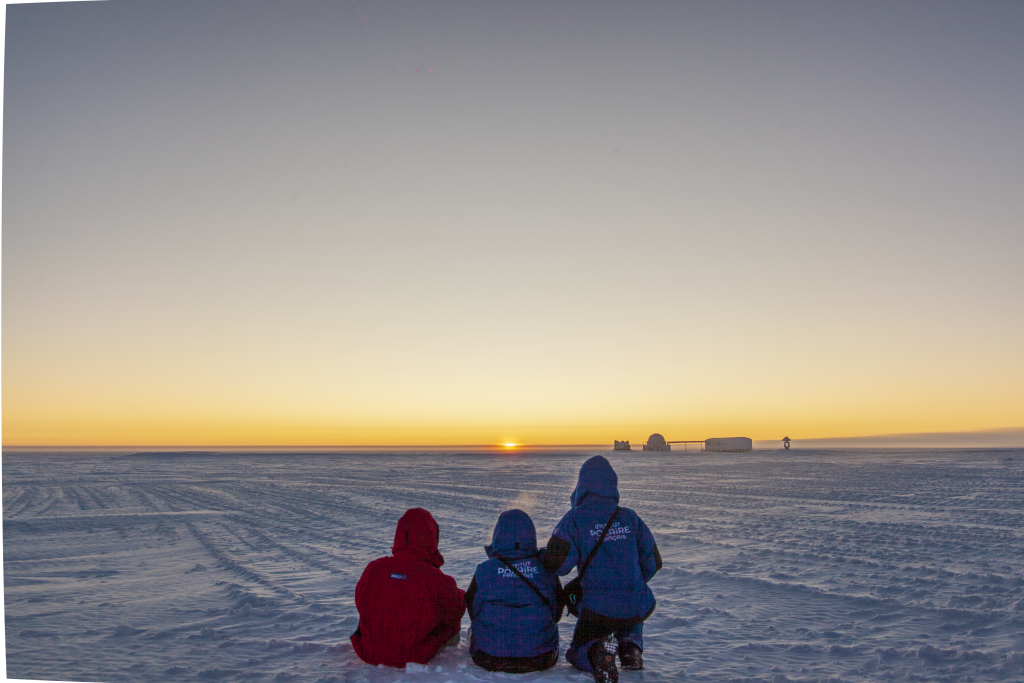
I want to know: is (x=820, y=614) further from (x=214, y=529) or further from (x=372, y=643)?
(x=214, y=529)

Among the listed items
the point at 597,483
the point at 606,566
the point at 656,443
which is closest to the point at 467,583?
the point at 606,566

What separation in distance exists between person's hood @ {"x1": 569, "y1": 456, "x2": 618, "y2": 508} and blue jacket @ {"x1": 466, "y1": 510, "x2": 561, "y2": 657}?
0.45 m

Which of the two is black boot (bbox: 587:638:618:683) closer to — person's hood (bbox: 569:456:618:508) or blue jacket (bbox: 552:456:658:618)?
blue jacket (bbox: 552:456:658:618)

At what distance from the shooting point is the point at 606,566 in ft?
14.1

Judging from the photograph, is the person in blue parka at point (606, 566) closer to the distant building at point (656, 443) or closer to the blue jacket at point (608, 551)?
the blue jacket at point (608, 551)

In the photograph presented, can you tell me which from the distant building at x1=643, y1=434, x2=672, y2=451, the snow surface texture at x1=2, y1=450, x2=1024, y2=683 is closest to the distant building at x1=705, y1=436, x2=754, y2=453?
the distant building at x1=643, y1=434, x2=672, y2=451

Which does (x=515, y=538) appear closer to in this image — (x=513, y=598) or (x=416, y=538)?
(x=513, y=598)

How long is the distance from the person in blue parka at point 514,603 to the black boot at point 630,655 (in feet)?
1.63

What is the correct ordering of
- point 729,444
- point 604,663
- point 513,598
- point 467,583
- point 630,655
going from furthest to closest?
point 729,444 → point 467,583 → point 630,655 → point 513,598 → point 604,663

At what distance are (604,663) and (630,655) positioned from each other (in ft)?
1.09

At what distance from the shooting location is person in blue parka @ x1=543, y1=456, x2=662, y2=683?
4.30 metres

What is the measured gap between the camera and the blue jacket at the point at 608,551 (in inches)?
169

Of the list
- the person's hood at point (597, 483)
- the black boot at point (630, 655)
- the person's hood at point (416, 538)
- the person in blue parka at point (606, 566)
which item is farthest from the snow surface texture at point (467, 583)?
the person's hood at point (597, 483)

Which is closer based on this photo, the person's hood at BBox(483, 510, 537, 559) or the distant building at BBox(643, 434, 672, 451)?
the person's hood at BBox(483, 510, 537, 559)
